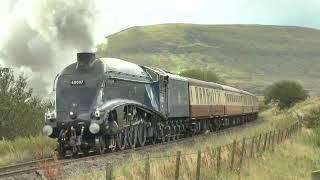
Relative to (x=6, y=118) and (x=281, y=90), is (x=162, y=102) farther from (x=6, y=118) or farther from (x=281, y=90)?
(x=281, y=90)

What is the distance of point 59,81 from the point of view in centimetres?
2028

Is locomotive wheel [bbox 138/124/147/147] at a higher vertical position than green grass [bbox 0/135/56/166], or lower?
higher

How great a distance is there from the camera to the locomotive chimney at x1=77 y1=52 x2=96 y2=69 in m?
20.4

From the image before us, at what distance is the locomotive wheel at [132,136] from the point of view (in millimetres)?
21814

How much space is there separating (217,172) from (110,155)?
5552 millimetres

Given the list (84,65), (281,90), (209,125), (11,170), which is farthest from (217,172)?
(281,90)

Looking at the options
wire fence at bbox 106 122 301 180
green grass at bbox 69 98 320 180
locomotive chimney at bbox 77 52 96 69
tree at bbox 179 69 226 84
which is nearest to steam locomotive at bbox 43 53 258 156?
locomotive chimney at bbox 77 52 96 69

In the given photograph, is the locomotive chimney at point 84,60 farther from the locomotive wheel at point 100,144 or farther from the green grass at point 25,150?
the green grass at point 25,150

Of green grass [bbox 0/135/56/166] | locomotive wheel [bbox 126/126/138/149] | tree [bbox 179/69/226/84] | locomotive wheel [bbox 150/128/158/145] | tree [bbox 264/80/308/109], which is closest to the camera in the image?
green grass [bbox 0/135/56/166]

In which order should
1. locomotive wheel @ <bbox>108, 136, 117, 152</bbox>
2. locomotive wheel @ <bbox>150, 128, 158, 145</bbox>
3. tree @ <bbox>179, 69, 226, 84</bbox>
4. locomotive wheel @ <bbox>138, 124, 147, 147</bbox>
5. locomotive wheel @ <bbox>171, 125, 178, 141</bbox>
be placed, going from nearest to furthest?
locomotive wheel @ <bbox>108, 136, 117, 152</bbox> → locomotive wheel @ <bbox>138, 124, 147, 147</bbox> → locomotive wheel @ <bbox>150, 128, 158, 145</bbox> → locomotive wheel @ <bbox>171, 125, 178, 141</bbox> → tree @ <bbox>179, 69, 226, 84</bbox>

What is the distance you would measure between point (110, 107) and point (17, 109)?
11680 millimetres

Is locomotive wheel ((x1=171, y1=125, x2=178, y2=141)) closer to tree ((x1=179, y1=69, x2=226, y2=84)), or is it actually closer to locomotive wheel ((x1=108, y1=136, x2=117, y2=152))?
locomotive wheel ((x1=108, y1=136, x2=117, y2=152))

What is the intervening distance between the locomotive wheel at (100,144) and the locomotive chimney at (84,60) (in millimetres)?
2528

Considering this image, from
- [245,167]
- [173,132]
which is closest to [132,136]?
[173,132]
